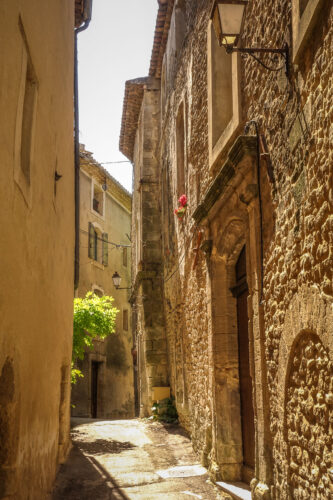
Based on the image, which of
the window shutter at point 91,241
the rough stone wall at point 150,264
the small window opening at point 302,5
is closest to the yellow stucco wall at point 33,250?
the small window opening at point 302,5

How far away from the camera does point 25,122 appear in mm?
4676

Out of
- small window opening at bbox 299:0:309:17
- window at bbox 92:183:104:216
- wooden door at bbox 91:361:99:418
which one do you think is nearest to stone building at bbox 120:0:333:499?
small window opening at bbox 299:0:309:17

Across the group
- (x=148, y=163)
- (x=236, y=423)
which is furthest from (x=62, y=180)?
(x=148, y=163)

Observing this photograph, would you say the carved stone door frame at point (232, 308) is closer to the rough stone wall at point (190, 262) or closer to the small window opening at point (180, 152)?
the rough stone wall at point (190, 262)

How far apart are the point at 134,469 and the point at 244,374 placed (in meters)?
2.09

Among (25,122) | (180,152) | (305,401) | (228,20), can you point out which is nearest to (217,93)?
(228,20)

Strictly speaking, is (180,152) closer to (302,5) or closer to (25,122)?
(25,122)

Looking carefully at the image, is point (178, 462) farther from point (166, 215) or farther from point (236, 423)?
point (166, 215)

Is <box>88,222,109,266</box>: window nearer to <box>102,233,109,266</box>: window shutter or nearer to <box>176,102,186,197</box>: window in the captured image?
<box>102,233,109,266</box>: window shutter

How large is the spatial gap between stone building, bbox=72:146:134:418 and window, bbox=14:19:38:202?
1462 cm

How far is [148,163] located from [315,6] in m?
11.5

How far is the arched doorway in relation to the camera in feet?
19.3

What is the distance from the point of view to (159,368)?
12742 mm

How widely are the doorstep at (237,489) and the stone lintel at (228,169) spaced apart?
3.10 meters
